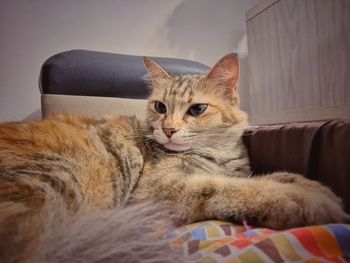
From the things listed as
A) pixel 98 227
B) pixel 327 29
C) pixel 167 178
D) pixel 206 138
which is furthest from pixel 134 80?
pixel 98 227

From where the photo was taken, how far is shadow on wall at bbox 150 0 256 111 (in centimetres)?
190

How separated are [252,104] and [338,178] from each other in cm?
114

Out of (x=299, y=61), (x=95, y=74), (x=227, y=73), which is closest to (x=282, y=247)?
(x=227, y=73)

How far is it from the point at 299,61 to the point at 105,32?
1.18 meters

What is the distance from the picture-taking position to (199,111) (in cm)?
98

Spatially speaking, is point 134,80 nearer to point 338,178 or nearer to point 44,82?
point 44,82

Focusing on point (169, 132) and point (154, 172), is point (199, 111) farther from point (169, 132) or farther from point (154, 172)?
point (154, 172)

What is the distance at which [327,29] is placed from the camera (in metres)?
1.32

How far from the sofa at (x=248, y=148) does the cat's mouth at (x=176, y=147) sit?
29 cm

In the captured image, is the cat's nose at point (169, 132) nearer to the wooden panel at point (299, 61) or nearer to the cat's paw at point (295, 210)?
the cat's paw at point (295, 210)

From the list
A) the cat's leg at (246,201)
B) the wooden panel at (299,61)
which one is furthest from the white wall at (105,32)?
the cat's leg at (246,201)

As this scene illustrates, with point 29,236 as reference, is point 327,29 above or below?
above

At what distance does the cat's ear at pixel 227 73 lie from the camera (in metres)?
0.99

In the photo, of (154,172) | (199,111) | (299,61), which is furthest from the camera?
(299,61)
